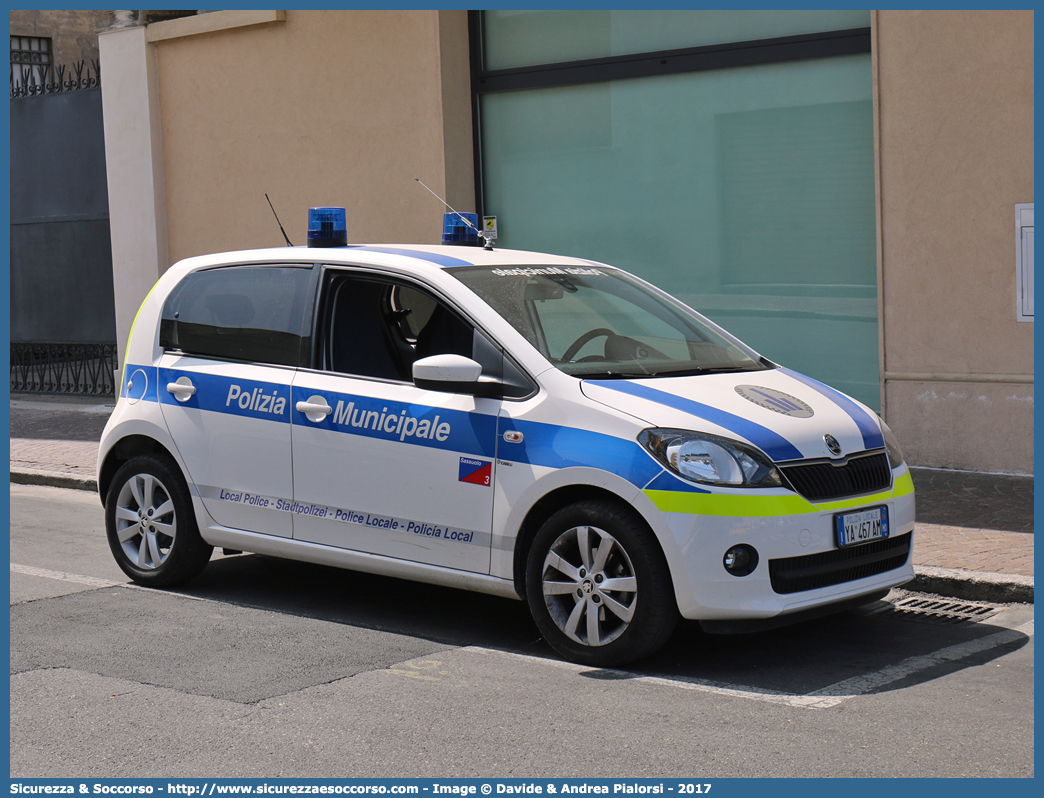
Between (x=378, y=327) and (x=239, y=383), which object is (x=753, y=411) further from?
(x=239, y=383)

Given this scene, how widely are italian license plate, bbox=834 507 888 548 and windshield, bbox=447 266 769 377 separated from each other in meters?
0.95

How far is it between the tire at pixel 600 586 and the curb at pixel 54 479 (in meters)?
6.16

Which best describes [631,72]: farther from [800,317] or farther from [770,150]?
[800,317]

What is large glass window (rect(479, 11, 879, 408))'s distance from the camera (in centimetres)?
1045

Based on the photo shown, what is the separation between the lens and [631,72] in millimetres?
11586

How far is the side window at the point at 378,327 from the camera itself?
20.1ft

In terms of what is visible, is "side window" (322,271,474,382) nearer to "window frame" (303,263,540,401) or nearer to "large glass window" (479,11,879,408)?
"window frame" (303,263,540,401)

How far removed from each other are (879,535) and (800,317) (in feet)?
18.3

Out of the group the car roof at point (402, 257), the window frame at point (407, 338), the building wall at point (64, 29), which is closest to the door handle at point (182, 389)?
the car roof at point (402, 257)

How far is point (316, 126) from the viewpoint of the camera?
1342 centimetres

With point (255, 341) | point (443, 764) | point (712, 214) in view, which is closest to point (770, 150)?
point (712, 214)

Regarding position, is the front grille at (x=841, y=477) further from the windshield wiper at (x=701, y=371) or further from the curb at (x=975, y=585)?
the curb at (x=975, y=585)

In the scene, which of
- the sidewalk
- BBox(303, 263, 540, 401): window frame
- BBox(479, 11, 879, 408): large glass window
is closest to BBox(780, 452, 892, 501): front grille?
BBox(303, 263, 540, 401): window frame

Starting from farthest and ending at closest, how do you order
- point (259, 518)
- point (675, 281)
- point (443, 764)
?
point (675, 281), point (259, 518), point (443, 764)
